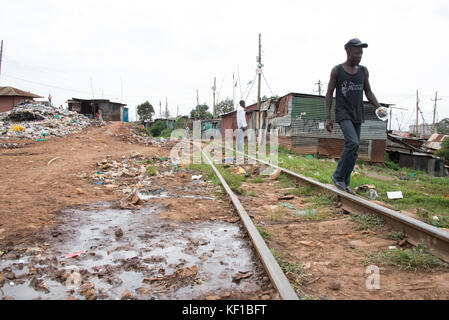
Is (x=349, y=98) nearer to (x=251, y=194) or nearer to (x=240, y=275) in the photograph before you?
(x=251, y=194)

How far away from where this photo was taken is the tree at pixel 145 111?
67125 millimetres

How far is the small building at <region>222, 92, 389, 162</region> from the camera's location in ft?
49.7

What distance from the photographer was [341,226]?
10.1 ft

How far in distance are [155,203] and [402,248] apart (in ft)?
9.76

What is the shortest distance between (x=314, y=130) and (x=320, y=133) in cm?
40

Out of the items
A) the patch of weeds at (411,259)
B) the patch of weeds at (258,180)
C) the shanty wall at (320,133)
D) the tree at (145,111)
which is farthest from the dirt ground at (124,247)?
the tree at (145,111)

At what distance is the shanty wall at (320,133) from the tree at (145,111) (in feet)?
183

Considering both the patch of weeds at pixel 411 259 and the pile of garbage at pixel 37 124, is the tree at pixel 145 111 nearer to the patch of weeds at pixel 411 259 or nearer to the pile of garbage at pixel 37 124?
the pile of garbage at pixel 37 124

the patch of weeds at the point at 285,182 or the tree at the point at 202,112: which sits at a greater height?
the tree at the point at 202,112

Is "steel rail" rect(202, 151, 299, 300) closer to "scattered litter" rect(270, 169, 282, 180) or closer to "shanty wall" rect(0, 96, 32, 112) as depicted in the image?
Result: "scattered litter" rect(270, 169, 282, 180)

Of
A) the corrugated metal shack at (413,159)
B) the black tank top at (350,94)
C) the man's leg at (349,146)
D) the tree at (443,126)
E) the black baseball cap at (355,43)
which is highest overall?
the tree at (443,126)

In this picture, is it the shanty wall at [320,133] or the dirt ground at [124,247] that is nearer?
the dirt ground at [124,247]

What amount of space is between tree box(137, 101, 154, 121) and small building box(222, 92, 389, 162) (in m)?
54.6

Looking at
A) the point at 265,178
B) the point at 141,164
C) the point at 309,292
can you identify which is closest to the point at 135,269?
the point at 309,292
